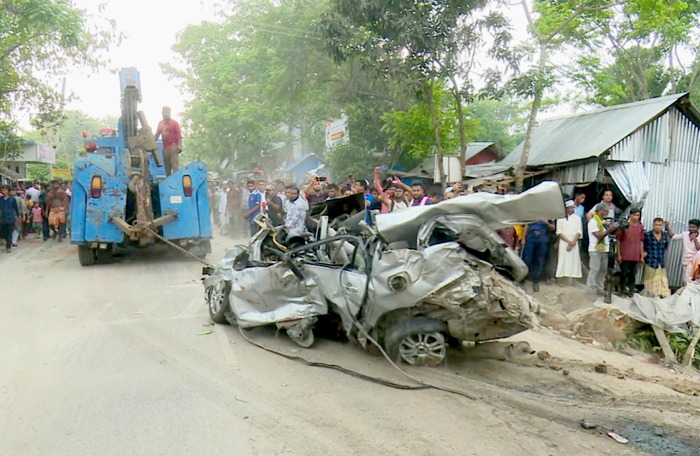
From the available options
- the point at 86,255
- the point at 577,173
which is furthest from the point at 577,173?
the point at 86,255

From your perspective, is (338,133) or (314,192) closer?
(314,192)

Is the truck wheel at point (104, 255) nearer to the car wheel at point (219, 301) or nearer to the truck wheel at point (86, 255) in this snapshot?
the truck wheel at point (86, 255)

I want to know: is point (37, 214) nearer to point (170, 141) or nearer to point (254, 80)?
point (170, 141)

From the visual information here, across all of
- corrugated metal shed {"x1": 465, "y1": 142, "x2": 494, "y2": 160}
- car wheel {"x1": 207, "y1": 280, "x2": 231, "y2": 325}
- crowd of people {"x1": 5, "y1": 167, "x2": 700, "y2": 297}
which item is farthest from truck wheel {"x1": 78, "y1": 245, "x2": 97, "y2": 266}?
corrugated metal shed {"x1": 465, "y1": 142, "x2": 494, "y2": 160}

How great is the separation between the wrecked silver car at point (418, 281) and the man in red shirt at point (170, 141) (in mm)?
6851

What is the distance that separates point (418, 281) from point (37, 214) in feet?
52.7

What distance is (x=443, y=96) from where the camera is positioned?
15719mm

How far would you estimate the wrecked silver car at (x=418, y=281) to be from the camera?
5168 mm

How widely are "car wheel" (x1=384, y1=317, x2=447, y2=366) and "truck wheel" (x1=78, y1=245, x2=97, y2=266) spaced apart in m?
8.17

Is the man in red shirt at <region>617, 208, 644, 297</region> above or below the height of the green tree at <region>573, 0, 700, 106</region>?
below

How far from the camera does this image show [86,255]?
11617 millimetres

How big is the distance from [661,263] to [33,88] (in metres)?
19.8

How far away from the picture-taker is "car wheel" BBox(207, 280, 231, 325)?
23.1 feet

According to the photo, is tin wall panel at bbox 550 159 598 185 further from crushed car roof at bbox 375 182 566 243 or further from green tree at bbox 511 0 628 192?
crushed car roof at bbox 375 182 566 243
